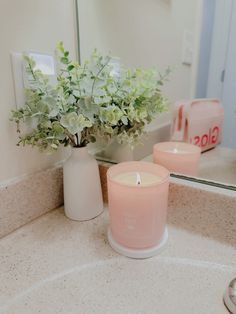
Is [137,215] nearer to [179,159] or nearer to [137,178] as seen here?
[137,178]

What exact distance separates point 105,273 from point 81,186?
7.5 inches

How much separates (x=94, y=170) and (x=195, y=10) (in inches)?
24.1

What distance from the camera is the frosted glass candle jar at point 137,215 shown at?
455mm

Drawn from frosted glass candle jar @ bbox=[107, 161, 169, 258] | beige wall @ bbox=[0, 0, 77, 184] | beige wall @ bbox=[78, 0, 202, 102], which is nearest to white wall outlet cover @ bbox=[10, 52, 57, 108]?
beige wall @ bbox=[0, 0, 77, 184]

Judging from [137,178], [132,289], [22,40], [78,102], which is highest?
[22,40]

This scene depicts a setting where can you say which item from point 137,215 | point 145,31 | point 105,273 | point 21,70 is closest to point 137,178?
point 137,215

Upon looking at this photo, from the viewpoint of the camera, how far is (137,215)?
459mm

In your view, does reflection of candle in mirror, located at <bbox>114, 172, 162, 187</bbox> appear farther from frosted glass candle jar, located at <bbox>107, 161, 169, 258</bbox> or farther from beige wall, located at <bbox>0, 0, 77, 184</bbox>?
beige wall, located at <bbox>0, 0, 77, 184</bbox>

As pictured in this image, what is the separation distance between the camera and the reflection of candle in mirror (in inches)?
19.0

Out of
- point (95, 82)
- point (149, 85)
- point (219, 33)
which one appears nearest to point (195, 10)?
point (219, 33)

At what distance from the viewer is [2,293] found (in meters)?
0.39

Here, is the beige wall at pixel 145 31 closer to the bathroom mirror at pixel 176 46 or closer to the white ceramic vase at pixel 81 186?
the bathroom mirror at pixel 176 46

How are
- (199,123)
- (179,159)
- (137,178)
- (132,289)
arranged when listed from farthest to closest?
(199,123)
(179,159)
(137,178)
(132,289)

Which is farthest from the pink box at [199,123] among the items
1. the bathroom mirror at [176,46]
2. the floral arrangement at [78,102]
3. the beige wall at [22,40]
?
the beige wall at [22,40]
